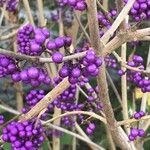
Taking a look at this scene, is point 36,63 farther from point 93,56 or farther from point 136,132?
point 136,132

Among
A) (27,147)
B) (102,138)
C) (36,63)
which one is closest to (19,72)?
(36,63)

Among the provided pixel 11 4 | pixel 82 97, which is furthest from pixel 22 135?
pixel 82 97

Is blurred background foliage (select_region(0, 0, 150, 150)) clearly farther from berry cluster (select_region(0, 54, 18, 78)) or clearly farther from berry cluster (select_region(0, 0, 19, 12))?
berry cluster (select_region(0, 54, 18, 78))

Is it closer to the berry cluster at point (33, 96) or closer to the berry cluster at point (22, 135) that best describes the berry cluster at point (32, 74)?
the berry cluster at point (22, 135)

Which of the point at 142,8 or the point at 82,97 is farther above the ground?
the point at 142,8

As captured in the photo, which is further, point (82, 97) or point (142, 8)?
point (82, 97)

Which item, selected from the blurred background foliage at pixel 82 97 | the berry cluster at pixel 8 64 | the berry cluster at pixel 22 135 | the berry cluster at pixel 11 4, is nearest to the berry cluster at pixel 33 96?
the berry cluster at pixel 22 135

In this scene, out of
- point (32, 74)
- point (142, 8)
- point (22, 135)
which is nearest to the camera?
point (32, 74)

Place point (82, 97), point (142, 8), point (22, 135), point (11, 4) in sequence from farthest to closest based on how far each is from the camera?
point (82, 97)
point (11, 4)
point (142, 8)
point (22, 135)

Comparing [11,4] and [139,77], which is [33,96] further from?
[11,4]
